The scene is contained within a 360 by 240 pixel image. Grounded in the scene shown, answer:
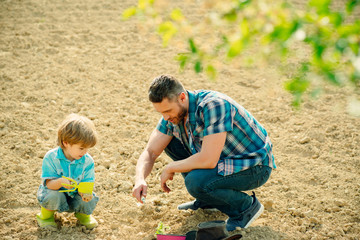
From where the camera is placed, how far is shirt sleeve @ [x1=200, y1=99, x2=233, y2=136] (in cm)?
268

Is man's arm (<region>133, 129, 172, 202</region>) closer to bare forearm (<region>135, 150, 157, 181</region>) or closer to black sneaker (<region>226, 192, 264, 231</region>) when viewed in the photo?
bare forearm (<region>135, 150, 157, 181</region>)

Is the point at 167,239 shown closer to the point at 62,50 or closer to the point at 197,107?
the point at 197,107

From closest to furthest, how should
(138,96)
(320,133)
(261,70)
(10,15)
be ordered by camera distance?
(320,133) → (138,96) → (261,70) → (10,15)

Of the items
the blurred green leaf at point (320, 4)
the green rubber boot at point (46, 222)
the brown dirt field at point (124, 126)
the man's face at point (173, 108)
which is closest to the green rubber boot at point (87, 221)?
the brown dirt field at point (124, 126)

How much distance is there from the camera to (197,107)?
9.18 feet

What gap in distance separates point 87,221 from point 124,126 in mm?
1531

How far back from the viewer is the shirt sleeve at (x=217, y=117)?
2680 mm

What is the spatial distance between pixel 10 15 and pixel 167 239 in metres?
5.40

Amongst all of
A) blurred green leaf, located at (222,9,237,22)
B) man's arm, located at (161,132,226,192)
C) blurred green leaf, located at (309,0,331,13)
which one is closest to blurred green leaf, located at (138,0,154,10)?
blurred green leaf, located at (222,9,237,22)

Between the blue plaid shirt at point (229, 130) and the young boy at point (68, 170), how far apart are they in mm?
731

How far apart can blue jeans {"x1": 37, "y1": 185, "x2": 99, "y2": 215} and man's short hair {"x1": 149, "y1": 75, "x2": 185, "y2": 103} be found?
0.89 meters

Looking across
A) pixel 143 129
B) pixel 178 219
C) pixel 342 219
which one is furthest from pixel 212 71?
pixel 143 129

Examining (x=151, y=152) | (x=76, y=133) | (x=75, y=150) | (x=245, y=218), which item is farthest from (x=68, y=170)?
(x=245, y=218)

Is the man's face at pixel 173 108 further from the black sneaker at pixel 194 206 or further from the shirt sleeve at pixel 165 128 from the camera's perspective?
the black sneaker at pixel 194 206
